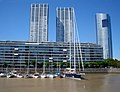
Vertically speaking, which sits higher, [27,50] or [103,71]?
[27,50]

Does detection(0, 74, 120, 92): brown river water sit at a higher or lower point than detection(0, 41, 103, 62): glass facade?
lower

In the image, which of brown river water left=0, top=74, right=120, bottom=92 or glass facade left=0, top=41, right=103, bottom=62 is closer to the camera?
brown river water left=0, top=74, right=120, bottom=92

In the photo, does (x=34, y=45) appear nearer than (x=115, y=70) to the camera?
No

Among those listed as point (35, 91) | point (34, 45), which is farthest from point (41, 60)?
point (35, 91)

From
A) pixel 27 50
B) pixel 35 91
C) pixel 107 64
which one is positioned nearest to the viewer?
pixel 35 91

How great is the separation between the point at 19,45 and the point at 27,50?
30.6 ft

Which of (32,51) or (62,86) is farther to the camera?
(32,51)

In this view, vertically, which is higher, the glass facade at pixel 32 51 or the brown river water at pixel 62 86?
the glass facade at pixel 32 51

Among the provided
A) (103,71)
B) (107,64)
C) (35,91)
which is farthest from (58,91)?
(107,64)

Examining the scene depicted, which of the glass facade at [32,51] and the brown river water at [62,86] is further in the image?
the glass facade at [32,51]

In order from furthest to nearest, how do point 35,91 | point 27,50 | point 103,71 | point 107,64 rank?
point 27,50 < point 107,64 < point 103,71 < point 35,91

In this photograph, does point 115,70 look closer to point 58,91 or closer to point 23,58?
point 23,58

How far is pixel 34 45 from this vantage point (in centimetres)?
19400

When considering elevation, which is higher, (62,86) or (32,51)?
(32,51)
